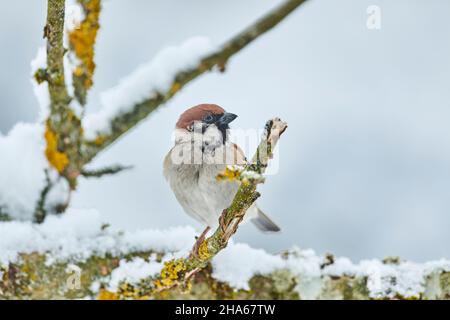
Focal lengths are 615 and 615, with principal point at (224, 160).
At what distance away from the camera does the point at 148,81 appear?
240 centimetres

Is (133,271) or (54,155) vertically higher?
(54,155)

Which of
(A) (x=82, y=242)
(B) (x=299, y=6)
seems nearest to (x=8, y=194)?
(A) (x=82, y=242)

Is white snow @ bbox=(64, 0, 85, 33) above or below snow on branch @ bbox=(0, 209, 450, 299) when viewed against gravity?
above

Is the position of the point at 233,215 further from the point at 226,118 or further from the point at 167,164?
the point at 167,164

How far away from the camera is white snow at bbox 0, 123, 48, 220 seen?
99.0 inches

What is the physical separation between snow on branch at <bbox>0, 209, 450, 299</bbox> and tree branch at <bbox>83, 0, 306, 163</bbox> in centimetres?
38

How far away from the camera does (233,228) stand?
82.0 inches

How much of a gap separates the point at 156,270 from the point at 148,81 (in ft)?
2.58

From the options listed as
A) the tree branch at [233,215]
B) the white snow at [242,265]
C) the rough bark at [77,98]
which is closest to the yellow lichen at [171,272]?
the tree branch at [233,215]

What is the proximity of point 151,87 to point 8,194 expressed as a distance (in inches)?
29.0

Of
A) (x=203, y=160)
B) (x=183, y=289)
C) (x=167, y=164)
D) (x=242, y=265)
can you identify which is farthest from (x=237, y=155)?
(x=183, y=289)

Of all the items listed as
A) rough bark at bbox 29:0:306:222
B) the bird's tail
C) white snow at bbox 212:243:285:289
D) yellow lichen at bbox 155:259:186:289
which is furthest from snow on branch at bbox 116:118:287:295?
the bird's tail

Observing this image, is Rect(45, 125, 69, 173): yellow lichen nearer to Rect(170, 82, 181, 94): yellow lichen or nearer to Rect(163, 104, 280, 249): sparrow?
Rect(170, 82, 181, 94): yellow lichen
